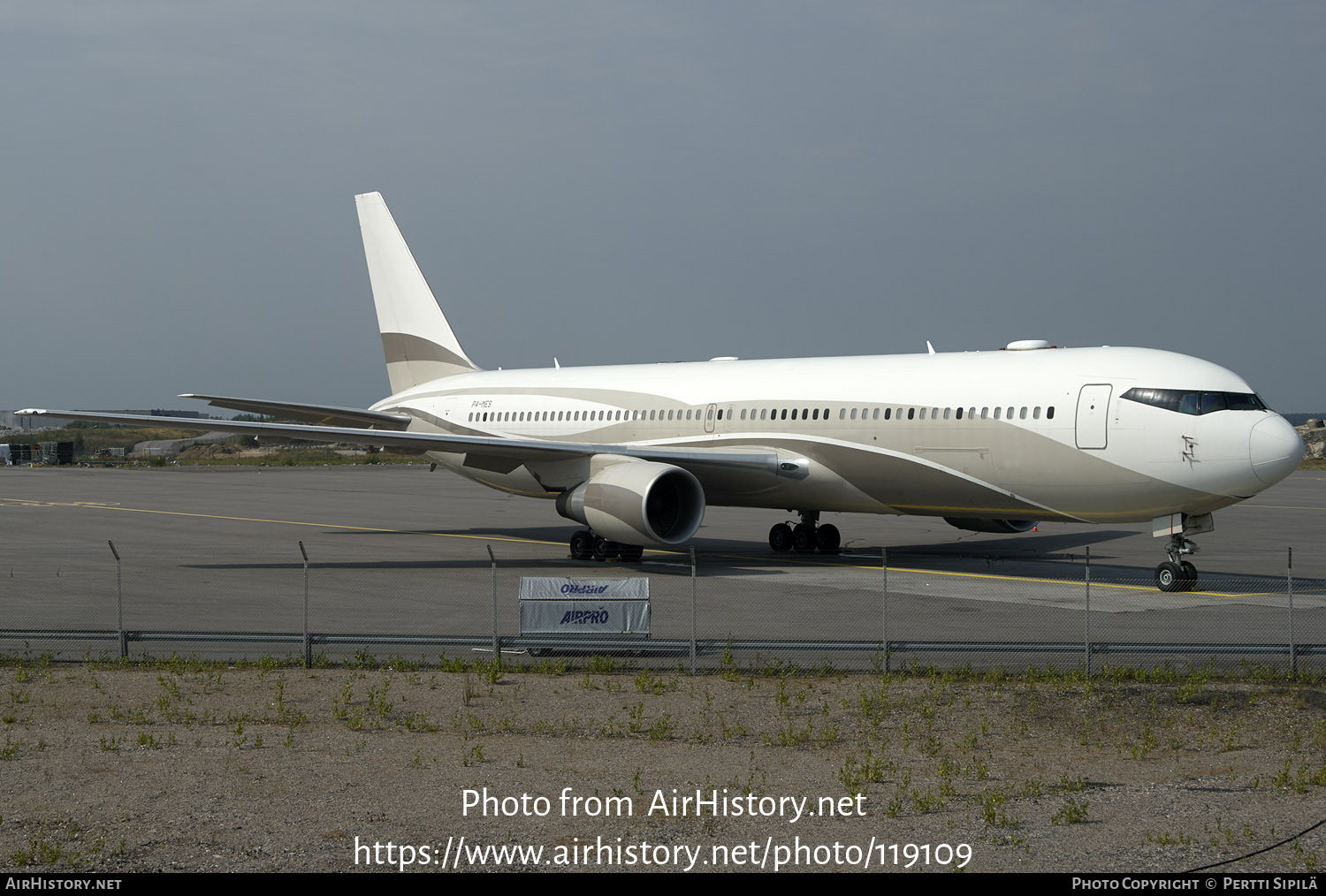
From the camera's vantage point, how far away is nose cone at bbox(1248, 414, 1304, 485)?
61.9ft

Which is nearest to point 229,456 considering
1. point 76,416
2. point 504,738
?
point 76,416

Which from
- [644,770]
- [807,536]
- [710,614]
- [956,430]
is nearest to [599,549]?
[807,536]

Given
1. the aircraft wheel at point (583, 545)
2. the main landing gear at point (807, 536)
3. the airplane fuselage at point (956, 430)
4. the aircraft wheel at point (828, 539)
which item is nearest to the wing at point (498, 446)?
the airplane fuselage at point (956, 430)

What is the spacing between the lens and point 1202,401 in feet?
64.6

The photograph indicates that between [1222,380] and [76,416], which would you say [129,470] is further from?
[1222,380]

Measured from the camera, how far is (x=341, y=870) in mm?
7539

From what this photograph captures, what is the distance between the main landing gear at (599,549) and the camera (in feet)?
82.1

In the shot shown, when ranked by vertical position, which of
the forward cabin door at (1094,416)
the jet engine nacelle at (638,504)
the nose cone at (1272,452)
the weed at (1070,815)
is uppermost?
the forward cabin door at (1094,416)

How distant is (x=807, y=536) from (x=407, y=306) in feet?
45.1

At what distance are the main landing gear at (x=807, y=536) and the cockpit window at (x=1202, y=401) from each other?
8303mm

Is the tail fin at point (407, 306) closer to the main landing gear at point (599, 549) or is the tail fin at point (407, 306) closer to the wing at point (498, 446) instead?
the wing at point (498, 446)

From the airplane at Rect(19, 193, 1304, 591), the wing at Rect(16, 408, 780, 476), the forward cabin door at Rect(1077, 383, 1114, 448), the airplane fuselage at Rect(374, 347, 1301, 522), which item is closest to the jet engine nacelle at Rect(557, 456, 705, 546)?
the airplane at Rect(19, 193, 1304, 591)

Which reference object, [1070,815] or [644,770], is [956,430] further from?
[1070,815]

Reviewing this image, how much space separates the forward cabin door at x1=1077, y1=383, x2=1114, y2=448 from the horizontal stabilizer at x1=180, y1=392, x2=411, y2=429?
16.4 metres
